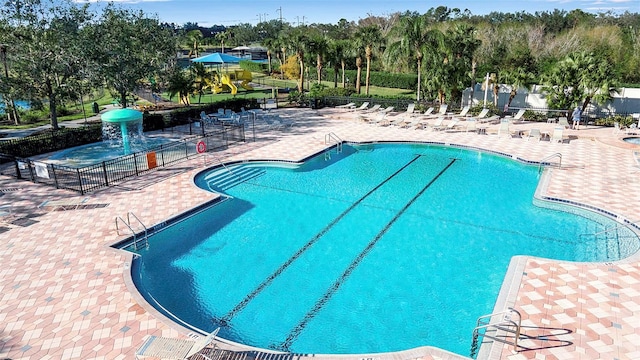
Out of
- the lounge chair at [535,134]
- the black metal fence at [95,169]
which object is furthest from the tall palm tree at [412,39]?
the black metal fence at [95,169]

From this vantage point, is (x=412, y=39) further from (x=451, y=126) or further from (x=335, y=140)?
(x=335, y=140)

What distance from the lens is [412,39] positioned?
27.2 metres

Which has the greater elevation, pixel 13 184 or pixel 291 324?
pixel 13 184

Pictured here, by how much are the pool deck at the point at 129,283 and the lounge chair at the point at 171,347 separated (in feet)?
1.45

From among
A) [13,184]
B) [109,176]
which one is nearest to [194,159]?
[109,176]

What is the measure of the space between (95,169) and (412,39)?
20.3 metres

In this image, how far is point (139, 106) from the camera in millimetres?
29844

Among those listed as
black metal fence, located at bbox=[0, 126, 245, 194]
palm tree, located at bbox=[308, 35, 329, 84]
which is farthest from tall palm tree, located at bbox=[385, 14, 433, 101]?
black metal fence, located at bbox=[0, 126, 245, 194]

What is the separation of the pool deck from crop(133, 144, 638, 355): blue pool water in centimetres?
69

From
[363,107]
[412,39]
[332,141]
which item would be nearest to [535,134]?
[332,141]

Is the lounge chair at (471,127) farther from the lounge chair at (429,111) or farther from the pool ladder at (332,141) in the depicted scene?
the pool ladder at (332,141)

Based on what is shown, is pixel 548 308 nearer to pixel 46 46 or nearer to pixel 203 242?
pixel 203 242

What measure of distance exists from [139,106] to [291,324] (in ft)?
86.0

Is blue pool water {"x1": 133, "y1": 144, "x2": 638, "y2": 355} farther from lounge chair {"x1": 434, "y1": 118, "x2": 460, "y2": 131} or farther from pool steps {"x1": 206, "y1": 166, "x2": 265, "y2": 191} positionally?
lounge chair {"x1": 434, "y1": 118, "x2": 460, "y2": 131}
